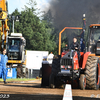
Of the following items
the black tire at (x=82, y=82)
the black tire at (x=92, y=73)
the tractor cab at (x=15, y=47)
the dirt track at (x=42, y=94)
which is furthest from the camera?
the tractor cab at (x=15, y=47)

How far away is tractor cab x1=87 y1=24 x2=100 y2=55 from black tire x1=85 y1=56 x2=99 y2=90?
85.0 inches

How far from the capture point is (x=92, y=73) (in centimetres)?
1525

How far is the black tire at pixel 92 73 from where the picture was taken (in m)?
15.1

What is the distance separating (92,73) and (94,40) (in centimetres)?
359

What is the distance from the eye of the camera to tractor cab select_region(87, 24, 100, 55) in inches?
708

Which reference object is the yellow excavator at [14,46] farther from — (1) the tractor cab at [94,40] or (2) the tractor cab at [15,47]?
(1) the tractor cab at [94,40]

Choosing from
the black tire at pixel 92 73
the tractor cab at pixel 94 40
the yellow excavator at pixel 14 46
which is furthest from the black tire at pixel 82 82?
the yellow excavator at pixel 14 46

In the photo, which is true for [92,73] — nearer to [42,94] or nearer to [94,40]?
[94,40]

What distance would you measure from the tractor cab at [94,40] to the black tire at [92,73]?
2.16 meters

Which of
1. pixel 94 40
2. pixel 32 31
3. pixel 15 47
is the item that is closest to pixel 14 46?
pixel 15 47

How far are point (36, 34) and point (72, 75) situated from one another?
180 ft

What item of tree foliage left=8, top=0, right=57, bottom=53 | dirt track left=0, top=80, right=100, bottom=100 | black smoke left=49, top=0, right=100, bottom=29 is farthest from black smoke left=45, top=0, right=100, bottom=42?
tree foliage left=8, top=0, right=57, bottom=53

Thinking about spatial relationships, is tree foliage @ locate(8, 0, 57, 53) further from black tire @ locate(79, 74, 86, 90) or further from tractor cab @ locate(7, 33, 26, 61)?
black tire @ locate(79, 74, 86, 90)

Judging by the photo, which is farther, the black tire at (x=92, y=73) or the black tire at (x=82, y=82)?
the black tire at (x=92, y=73)
